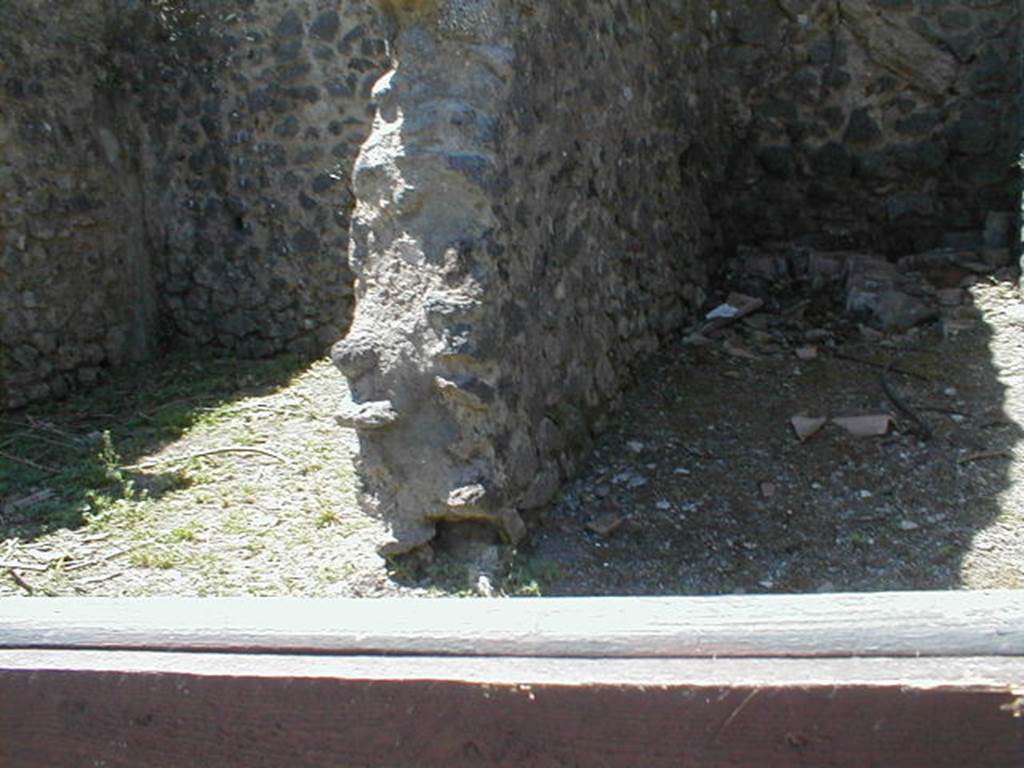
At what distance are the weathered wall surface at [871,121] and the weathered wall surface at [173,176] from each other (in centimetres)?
184

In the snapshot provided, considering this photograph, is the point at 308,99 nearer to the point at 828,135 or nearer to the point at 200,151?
the point at 200,151

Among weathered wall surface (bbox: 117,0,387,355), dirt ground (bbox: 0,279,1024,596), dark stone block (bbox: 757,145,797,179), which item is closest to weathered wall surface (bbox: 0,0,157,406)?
weathered wall surface (bbox: 117,0,387,355)

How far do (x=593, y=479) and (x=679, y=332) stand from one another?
1308 mm

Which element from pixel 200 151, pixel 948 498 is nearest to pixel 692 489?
pixel 948 498

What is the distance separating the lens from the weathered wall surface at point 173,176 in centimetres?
643

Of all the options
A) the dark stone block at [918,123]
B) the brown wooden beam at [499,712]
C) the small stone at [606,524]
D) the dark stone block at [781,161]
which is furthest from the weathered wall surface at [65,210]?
the brown wooden beam at [499,712]

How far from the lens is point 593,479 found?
4469 millimetres

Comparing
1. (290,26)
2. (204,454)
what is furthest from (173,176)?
(204,454)

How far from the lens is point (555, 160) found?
4.44 meters

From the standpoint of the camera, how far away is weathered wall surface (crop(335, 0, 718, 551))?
3.95 metres

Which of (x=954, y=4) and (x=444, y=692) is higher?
(x=954, y=4)

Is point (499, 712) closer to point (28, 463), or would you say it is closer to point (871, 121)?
point (28, 463)

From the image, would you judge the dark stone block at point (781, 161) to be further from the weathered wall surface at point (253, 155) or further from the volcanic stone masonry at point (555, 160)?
the weathered wall surface at point (253, 155)

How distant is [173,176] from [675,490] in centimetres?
371
